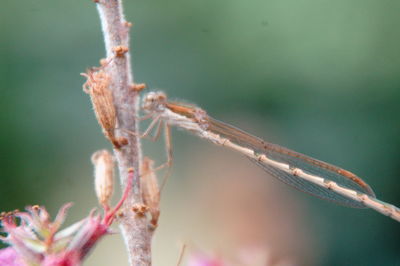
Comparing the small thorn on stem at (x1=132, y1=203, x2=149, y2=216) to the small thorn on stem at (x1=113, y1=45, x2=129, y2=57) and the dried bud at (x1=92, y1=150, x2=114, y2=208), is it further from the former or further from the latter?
the small thorn on stem at (x1=113, y1=45, x2=129, y2=57)

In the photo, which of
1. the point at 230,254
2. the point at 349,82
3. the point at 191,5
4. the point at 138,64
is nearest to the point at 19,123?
the point at 138,64

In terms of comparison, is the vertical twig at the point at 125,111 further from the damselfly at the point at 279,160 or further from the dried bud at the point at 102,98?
the damselfly at the point at 279,160

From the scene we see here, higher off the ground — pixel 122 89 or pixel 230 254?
pixel 122 89

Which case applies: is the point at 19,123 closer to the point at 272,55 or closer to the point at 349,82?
the point at 272,55

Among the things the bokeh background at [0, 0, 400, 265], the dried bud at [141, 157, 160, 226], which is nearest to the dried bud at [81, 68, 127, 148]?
the dried bud at [141, 157, 160, 226]

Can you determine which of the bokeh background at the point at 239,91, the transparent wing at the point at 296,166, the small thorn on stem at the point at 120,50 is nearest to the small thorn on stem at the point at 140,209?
the small thorn on stem at the point at 120,50

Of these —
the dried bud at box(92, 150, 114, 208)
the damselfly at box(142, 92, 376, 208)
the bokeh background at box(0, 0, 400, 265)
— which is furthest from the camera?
the bokeh background at box(0, 0, 400, 265)
